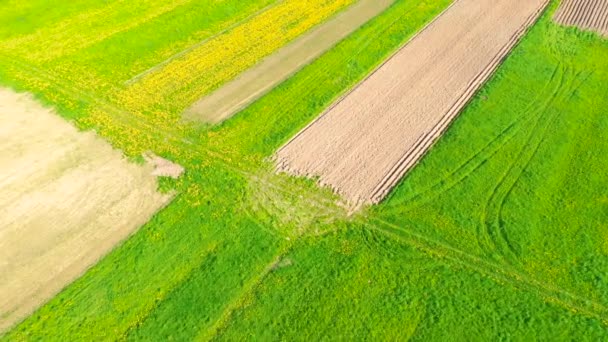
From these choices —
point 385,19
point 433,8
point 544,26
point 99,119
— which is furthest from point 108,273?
point 544,26

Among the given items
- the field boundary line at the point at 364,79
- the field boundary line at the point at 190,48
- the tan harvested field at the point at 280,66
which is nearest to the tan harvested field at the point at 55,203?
the field boundary line at the point at 190,48

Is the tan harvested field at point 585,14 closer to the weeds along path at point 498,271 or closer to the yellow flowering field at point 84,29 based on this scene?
the weeds along path at point 498,271

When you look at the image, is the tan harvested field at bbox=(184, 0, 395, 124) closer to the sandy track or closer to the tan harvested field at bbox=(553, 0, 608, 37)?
the sandy track

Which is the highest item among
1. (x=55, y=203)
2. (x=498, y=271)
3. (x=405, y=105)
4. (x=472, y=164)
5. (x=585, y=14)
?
(x=585, y=14)

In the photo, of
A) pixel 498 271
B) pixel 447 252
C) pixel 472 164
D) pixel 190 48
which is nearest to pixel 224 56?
pixel 190 48

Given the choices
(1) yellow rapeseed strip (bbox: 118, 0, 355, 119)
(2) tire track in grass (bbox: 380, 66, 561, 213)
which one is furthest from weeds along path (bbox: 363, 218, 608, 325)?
(1) yellow rapeseed strip (bbox: 118, 0, 355, 119)

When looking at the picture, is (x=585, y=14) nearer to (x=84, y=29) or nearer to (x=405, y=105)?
(x=405, y=105)
